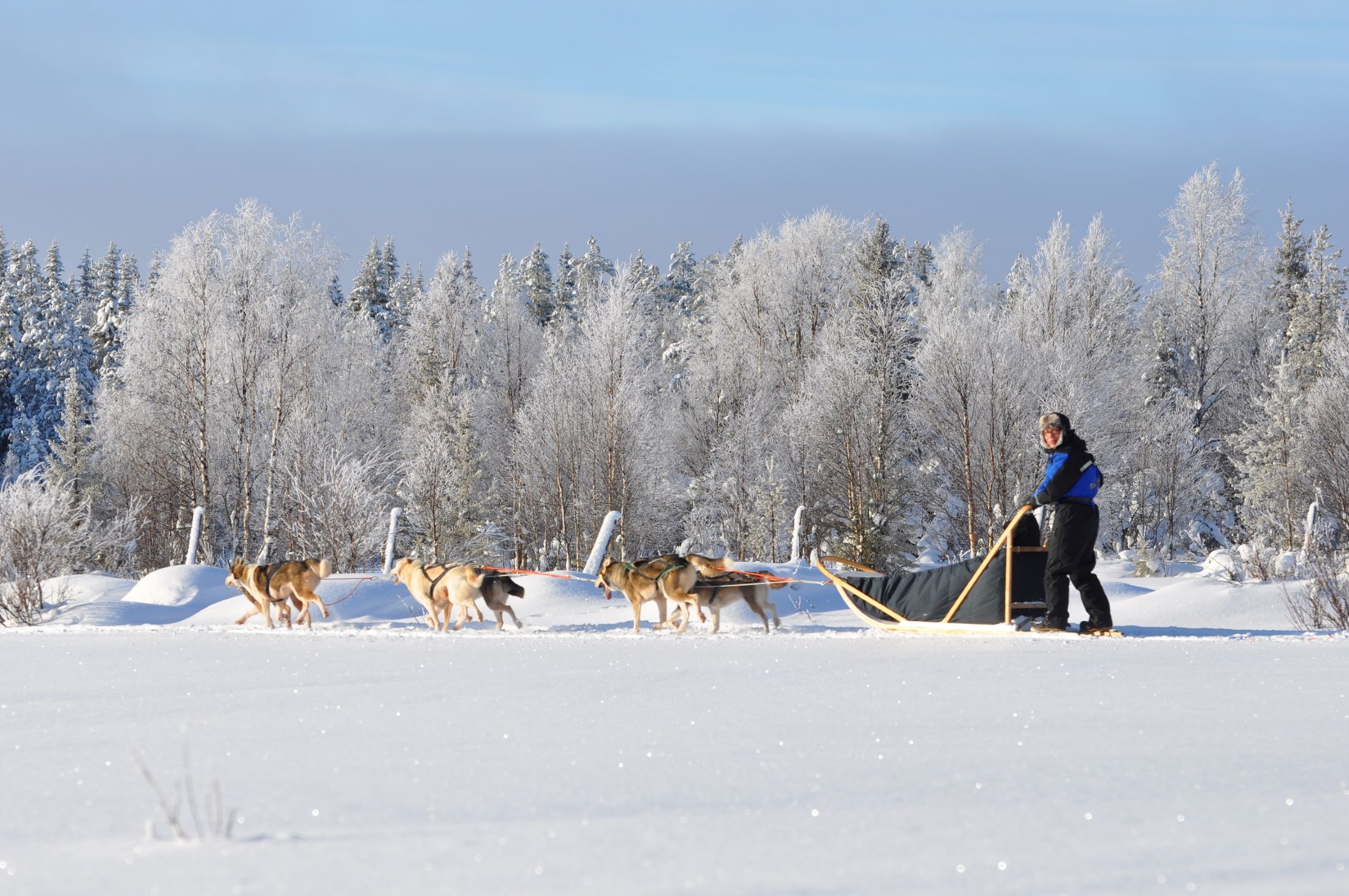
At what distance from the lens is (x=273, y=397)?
87.2ft

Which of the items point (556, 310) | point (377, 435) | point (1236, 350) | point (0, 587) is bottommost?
point (0, 587)

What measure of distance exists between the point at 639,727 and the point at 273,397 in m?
25.2

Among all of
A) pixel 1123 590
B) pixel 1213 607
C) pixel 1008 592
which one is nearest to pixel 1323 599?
pixel 1213 607

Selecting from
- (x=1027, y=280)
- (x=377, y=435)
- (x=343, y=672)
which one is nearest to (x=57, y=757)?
(x=343, y=672)

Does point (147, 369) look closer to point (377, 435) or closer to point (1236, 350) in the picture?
point (377, 435)

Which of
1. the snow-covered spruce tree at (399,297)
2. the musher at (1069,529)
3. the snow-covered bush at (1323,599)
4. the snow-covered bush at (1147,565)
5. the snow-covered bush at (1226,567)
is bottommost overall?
the snow-covered bush at (1147,565)

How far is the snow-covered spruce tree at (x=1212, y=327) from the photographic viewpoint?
34.0 m

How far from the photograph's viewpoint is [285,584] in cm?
814

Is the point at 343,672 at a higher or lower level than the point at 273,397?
lower

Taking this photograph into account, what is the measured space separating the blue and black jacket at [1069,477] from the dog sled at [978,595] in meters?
0.18

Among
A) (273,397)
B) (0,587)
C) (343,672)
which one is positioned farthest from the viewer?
(273,397)

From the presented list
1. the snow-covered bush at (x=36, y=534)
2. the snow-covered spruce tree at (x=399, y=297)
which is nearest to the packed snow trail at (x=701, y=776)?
the snow-covered bush at (x=36, y=534)

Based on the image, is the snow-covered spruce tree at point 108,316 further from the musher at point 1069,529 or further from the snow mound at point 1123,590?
the musher at point 1069,529

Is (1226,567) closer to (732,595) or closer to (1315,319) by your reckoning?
(732,595)
